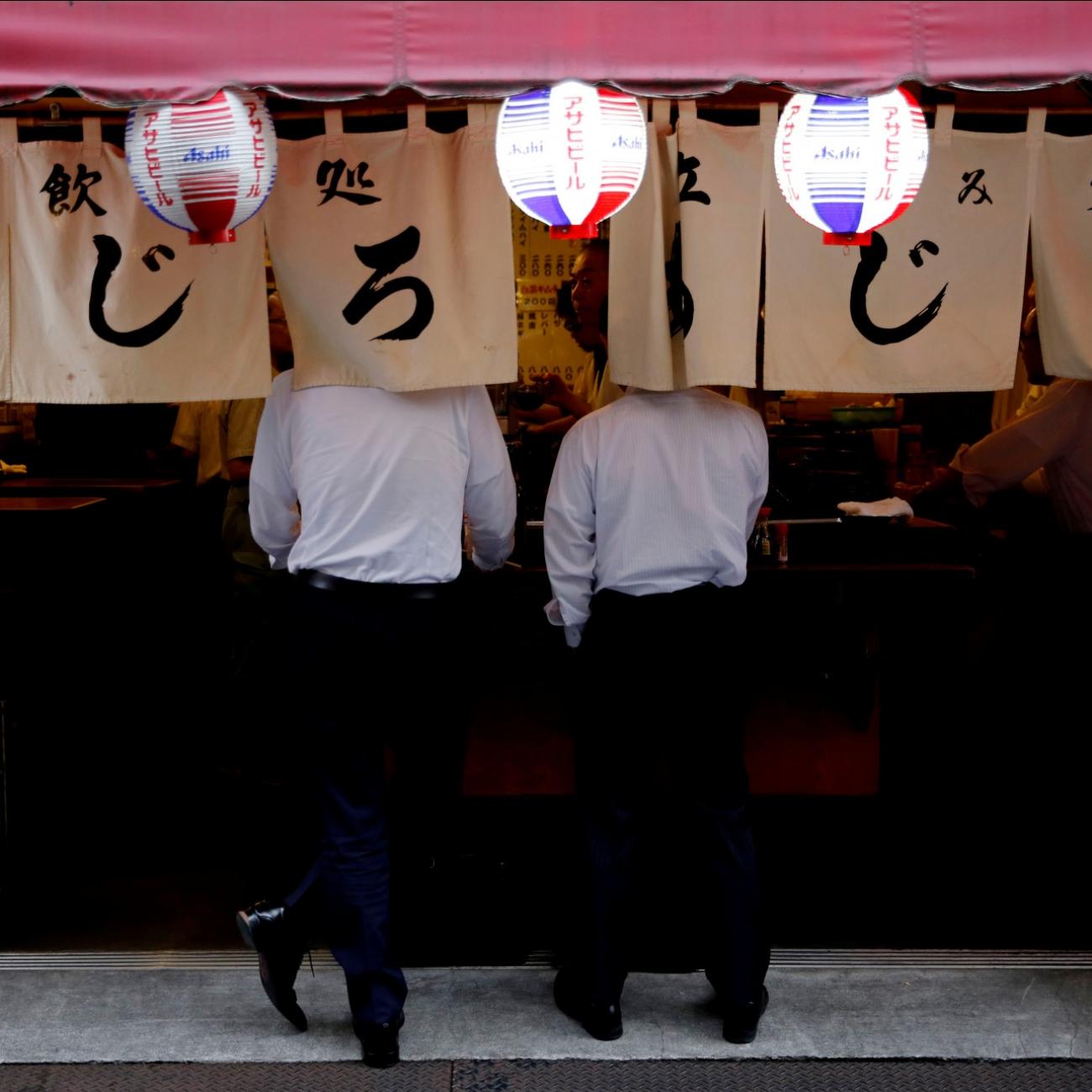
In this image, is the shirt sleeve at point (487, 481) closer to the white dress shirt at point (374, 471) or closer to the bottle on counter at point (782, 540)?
the white dress shirt at point (374, 471)

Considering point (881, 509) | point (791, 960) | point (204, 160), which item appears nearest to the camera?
point (204, 160)

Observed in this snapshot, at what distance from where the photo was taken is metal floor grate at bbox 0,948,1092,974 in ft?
17.9

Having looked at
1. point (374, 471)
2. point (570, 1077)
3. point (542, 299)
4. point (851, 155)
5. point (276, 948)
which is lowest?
point (570, 1077)

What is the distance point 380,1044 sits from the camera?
4.78 m

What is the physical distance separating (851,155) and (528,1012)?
3524 mm

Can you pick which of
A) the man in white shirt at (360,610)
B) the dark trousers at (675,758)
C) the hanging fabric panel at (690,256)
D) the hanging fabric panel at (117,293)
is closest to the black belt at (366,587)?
the man in white shirt at (360,610)

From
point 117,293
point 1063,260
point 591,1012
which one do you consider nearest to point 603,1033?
point 591,1012

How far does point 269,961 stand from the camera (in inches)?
191

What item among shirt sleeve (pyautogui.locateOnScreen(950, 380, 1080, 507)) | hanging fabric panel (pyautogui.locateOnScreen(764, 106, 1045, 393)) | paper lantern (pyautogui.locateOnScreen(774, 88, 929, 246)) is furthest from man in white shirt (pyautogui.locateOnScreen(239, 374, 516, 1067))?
shirt sleeve (pyautogui.locateOnScreen(950, 380, 1080, 507))

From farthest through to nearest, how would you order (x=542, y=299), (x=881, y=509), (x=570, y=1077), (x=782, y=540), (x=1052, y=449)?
(x=542, y=299) → (x=1052, y=449) → (x=881, y=509) → (x=782, y=540) → (x=570, y=1077)

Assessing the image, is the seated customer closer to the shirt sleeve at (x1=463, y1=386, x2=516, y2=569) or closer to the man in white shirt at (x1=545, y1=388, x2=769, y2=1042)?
the man in white shirt at (x1=545, y1=388, x2=769, y2=1042)

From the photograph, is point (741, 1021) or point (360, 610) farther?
point (741, 1021)

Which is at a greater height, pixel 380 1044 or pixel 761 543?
pixel 761 543

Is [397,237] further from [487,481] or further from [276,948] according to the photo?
[276,948]
